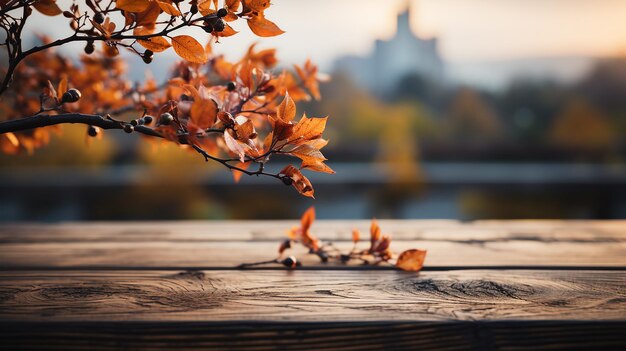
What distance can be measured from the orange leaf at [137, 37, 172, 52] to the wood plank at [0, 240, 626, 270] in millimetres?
351

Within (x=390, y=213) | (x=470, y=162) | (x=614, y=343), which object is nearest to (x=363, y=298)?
(x=614, y=343)

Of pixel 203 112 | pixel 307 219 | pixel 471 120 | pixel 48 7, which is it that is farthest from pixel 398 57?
pixel 203 112

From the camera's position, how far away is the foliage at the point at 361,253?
75cm

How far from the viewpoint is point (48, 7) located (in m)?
0.63

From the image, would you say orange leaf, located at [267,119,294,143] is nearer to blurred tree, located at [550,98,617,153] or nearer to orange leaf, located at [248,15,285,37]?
orange leaf, located at [248,15,285,37]

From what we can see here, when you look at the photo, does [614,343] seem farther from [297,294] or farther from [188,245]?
[188,245]

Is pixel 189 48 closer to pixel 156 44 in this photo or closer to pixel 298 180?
pixel 156 44

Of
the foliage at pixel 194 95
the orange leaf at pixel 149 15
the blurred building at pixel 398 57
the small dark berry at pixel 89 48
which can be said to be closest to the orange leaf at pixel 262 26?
the foliage at pixel 194 95

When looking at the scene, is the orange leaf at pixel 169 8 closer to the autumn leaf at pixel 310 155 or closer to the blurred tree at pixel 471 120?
the autumn leaf at pixel 310 155

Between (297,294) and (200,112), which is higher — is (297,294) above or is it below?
below

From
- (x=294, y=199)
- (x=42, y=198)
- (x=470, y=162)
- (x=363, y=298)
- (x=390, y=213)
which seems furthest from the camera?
(x=470, y=162)

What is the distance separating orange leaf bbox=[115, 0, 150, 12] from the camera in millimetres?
547

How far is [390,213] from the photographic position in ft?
24.9

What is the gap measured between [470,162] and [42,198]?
8097 mm
